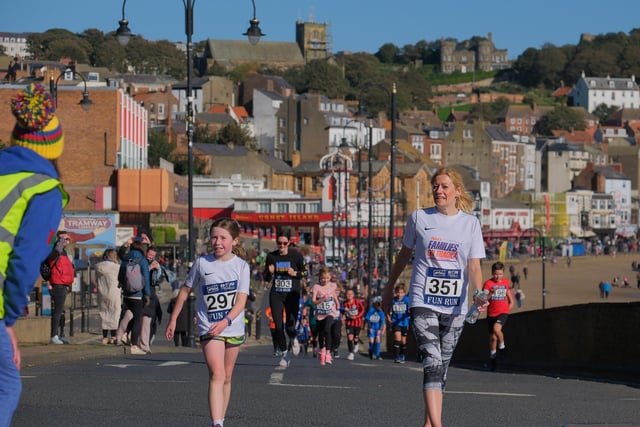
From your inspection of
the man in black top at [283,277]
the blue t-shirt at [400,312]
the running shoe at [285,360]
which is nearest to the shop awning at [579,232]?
the blue t-shirt at [400,312]

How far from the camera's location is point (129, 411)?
453 inches

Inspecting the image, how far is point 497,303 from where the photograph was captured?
63.3 feet

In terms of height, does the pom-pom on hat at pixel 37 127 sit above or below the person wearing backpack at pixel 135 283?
above

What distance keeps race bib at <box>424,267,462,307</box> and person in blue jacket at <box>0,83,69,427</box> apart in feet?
13.2

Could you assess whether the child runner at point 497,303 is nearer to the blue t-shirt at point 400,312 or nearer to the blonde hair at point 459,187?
the blue t-shirt at point 400,312

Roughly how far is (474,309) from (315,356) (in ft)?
43.9

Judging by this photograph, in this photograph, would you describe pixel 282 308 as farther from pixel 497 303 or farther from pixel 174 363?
pixel 497 303

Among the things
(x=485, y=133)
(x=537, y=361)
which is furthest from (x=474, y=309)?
(x=485, y=133)

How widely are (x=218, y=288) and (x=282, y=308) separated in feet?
22.0

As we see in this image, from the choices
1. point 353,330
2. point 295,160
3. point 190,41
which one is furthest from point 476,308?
point 295,160

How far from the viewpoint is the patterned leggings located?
977 cm

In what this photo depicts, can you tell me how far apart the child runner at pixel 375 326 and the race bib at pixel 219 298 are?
553 inches

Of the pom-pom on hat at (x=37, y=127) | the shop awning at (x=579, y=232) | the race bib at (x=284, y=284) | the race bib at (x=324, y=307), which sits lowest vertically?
the shop awning at (x=579, y=232)

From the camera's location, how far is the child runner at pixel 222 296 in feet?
33.9
